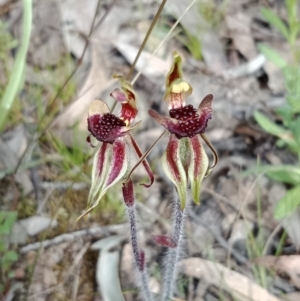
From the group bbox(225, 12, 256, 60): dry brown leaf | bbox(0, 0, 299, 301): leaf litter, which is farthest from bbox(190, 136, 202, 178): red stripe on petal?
bbox(225, 12, 256, 60): dry brown leaf

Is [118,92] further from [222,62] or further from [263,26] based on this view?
[263,26]

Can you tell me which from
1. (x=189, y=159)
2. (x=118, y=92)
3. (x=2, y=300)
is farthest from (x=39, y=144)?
(x=189, y=159)

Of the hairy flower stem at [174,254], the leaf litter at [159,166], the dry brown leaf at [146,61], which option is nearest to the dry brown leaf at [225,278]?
the leaf litter at [159,166]

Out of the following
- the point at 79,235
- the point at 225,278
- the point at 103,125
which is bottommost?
the point at 225,278

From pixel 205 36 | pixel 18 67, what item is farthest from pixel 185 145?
pixel 205 36

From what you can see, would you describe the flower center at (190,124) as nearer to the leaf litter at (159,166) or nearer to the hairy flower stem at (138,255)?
the hairy flower stem at (138,255)

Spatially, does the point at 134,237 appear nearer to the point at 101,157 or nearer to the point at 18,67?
the point at 101,157
